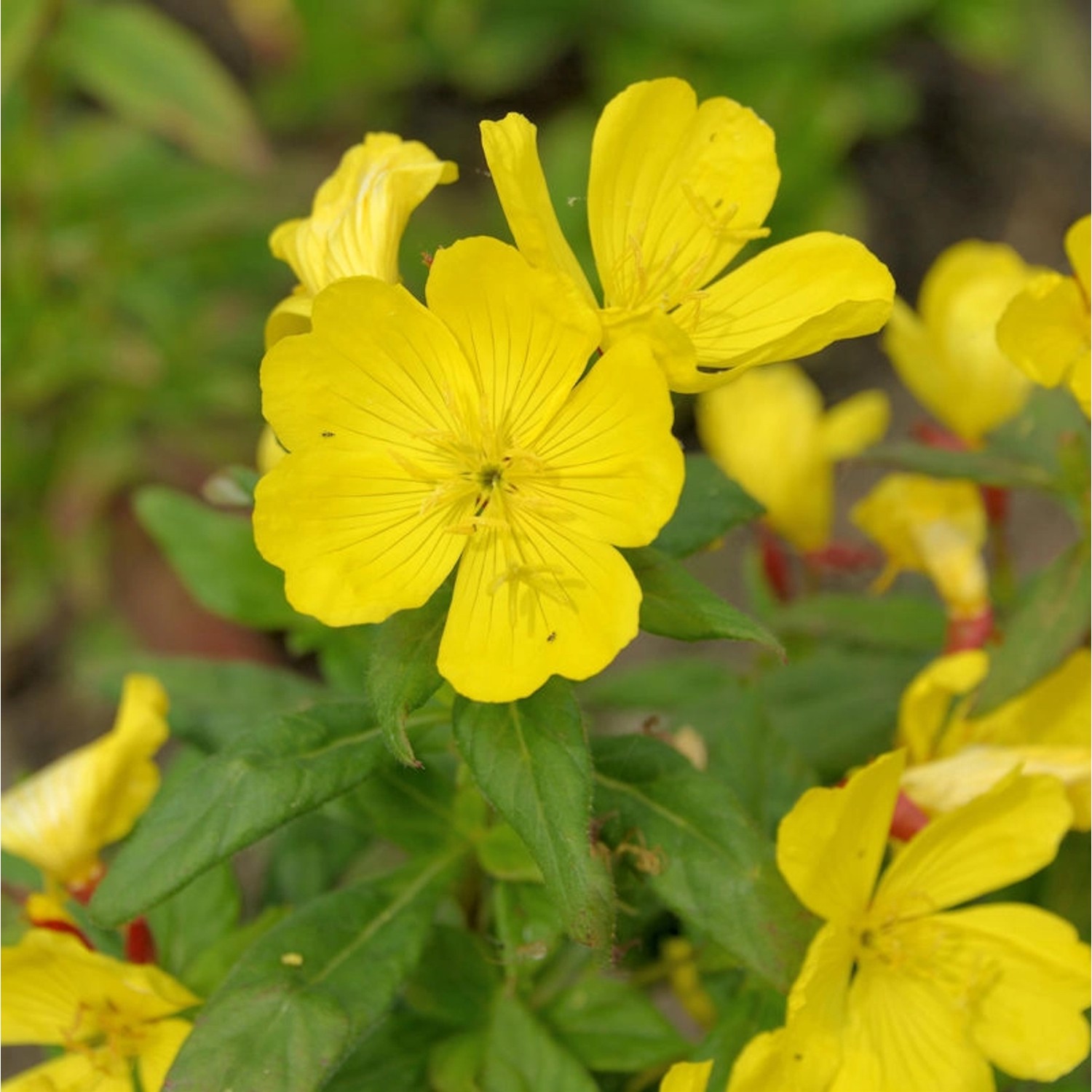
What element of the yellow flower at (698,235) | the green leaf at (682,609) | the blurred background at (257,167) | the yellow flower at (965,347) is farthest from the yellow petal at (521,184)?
the blurred background at (257,167)

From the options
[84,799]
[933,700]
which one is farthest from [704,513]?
[84,799]


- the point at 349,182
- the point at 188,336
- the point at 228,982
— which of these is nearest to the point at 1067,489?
the point at 349,182

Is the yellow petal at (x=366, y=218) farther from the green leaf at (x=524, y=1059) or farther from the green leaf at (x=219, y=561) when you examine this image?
the green leaf at (x=524, y=1059)

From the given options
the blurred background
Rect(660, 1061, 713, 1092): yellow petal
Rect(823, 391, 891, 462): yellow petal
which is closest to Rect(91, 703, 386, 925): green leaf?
Rect(660, 1061, 713, 1092): yellow petal

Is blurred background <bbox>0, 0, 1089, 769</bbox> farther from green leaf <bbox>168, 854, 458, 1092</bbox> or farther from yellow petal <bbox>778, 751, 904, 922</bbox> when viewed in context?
yellow petal <bbox>778, 751, 904, 922</bbox>

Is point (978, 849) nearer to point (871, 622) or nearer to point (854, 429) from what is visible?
point (871, 622)

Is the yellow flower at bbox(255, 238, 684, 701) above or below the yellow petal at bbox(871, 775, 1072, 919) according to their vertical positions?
above

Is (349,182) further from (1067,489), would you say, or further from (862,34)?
(862,34)
